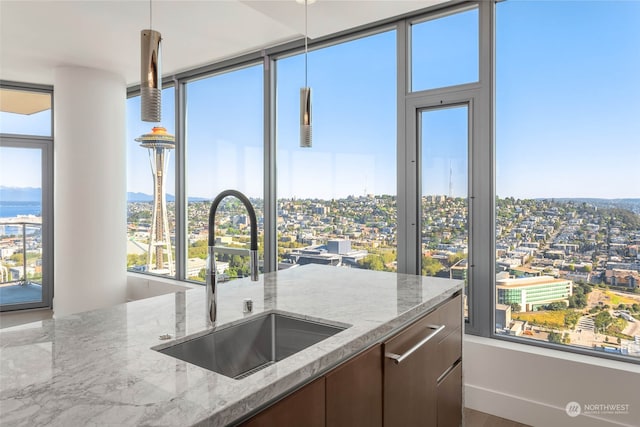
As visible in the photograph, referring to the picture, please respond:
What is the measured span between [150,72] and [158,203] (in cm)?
366

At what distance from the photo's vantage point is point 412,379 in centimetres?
166

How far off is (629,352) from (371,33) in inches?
108

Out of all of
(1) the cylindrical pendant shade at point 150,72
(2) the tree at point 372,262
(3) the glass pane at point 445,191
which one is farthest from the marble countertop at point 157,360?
(2) the tree at point 372,262

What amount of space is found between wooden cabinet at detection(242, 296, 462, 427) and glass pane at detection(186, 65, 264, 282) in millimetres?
2205

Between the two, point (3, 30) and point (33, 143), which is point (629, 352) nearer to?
point (3, 30)

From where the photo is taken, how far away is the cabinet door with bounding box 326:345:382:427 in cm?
121

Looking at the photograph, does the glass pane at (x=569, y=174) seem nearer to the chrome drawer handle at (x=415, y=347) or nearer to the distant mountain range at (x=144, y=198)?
the chrome drawer handle at (x=415, y=347)

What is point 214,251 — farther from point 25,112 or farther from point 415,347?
point 25,112

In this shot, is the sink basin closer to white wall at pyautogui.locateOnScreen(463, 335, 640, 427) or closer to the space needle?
white wall at pyautogui.locateOnScreen(463, 335, 640, 427)

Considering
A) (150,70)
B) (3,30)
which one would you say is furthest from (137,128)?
(150,70)

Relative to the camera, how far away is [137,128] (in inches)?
201

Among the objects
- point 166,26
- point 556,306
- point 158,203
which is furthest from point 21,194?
point 556,306

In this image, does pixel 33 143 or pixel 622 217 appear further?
pixel 33 143

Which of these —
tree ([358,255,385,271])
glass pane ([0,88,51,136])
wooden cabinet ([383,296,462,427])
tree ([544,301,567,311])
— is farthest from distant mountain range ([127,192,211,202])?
tree ([544,301,567,311])
